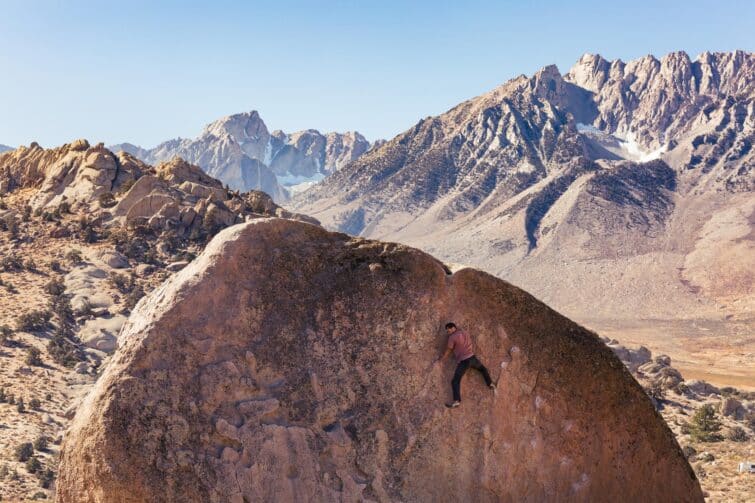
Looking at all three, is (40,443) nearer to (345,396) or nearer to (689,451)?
(345,396)

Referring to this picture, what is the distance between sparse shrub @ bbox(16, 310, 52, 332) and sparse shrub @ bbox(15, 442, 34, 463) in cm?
845

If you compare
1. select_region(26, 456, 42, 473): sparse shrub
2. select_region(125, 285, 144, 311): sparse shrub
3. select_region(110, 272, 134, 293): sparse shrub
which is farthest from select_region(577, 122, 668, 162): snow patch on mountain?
select_region(26, 456, 42, 473): sparse shrub

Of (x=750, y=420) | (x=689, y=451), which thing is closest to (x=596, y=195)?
(x=750, y=420)

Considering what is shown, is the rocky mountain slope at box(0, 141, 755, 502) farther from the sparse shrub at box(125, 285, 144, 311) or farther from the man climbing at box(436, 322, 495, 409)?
the man climbing at box(436, 322, 495, 409)

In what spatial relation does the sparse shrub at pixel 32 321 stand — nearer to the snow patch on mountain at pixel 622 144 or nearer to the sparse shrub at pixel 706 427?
the sparse shrub at pixel 706 427

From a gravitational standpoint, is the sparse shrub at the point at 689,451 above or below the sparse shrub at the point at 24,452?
below

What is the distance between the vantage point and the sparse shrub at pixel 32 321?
23.3m

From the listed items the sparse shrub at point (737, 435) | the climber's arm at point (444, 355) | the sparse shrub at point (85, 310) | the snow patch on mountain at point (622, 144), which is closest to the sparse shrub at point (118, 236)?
the sparse shrub at point (85, 310)

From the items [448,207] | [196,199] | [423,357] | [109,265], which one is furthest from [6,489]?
[448,207]

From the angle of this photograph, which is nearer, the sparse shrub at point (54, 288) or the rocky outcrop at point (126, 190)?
the sparse shrub at point (54, 288)

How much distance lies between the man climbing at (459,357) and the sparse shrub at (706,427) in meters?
17.1

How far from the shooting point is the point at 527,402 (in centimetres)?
880

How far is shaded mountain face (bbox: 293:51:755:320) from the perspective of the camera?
269 ft

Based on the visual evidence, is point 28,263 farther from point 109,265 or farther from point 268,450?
point 268,450
